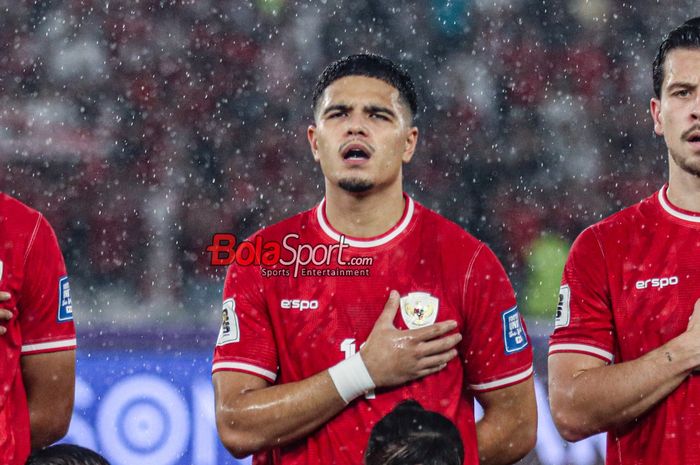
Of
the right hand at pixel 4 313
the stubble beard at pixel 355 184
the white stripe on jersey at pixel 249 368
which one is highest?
the stubble beard at pixel 355 184

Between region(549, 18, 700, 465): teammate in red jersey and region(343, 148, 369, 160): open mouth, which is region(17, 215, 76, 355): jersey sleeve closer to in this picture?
region(343, 148, 369, 160): open mouth

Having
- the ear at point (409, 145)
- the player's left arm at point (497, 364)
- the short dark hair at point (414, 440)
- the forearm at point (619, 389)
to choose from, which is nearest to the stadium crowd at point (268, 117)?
the ear at point (409, 145)

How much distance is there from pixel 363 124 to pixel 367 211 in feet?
0.87

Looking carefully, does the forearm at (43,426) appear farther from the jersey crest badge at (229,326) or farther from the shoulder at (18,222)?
the jersey crest badge at (229,326)

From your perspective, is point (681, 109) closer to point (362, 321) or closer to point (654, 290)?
point (654, 290)

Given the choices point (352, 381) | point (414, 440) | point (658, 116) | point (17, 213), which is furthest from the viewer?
point (17, 213)

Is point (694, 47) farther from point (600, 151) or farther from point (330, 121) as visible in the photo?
point (600, 151)

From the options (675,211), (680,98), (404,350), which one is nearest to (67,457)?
(404,350)

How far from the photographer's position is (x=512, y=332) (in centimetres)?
341

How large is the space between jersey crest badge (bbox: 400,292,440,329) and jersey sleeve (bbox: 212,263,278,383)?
0.40 meters

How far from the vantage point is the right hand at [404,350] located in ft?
10.5

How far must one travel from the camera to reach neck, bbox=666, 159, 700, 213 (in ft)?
11.3

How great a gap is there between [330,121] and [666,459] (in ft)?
4.57

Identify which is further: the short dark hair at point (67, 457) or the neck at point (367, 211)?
the neck at point (367, 211)
